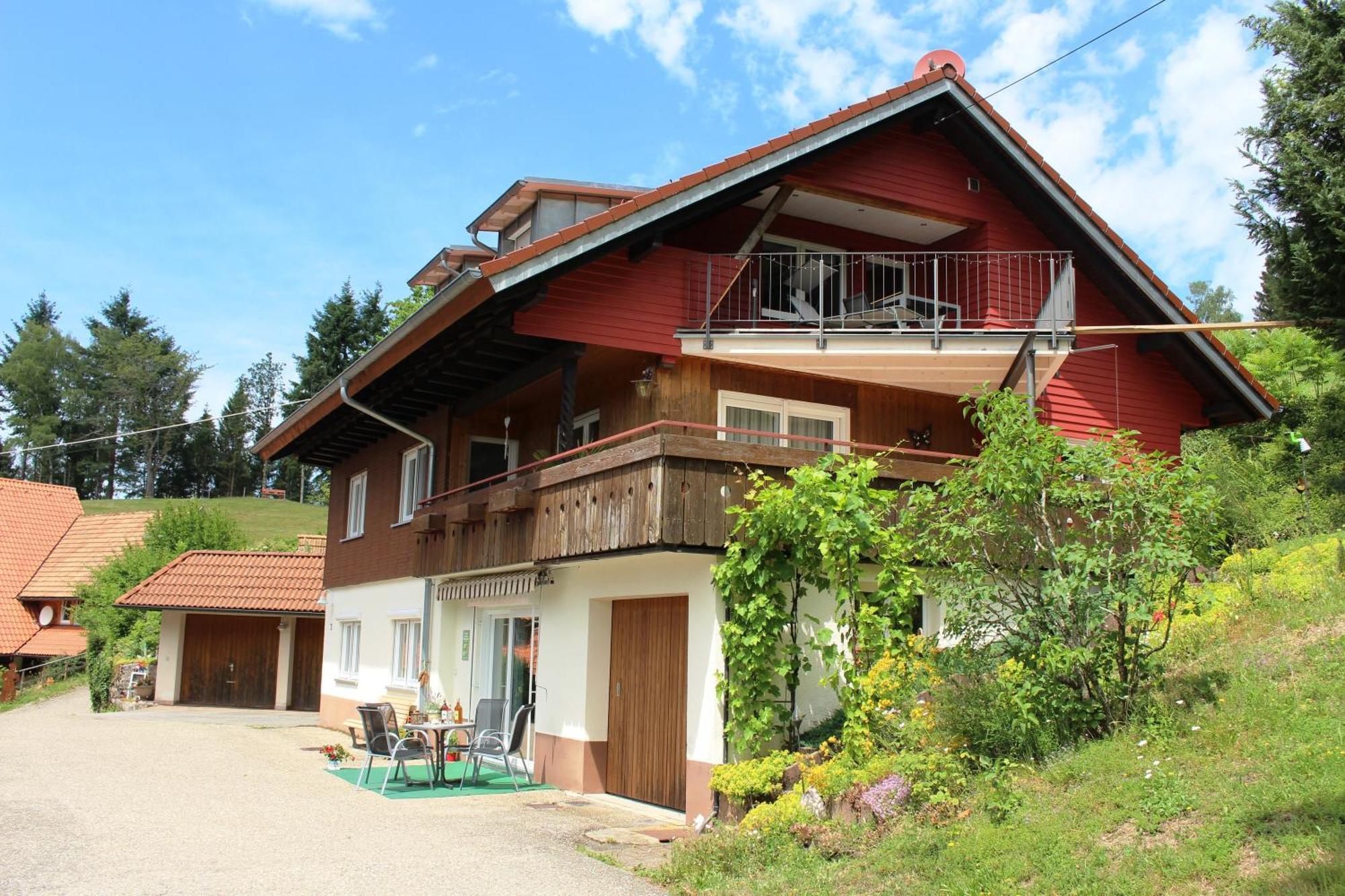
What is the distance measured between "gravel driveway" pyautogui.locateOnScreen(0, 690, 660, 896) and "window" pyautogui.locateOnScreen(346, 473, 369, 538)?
→ 5.98 meters

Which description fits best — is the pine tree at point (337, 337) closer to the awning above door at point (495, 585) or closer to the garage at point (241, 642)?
the garage at point (241, 642)

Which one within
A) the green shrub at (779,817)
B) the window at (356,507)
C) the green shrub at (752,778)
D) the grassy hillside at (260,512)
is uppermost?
the grassy hillside at (260,512)

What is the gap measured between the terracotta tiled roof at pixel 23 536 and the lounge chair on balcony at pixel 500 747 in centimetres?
2835

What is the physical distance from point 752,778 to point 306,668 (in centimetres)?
2196

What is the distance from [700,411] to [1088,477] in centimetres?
587

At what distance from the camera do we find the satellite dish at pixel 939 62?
15312 mm

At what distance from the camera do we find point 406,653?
19.5 m

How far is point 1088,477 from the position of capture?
8.74 meters

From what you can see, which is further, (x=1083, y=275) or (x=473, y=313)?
(x=1083, y=275)

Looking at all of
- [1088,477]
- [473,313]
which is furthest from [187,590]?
[1088,477]

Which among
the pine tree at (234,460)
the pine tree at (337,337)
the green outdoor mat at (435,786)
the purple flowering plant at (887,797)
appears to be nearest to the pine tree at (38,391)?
the pine tree at (234,460)

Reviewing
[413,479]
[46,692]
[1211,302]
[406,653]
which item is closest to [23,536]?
[46,692]

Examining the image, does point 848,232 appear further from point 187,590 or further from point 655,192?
point 187,590

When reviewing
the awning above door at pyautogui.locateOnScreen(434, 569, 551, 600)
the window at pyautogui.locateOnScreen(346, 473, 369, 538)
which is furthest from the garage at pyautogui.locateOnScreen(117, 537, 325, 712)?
the awning above door at pyautogui.locateOnScreen(434, 569, 551, 600)
